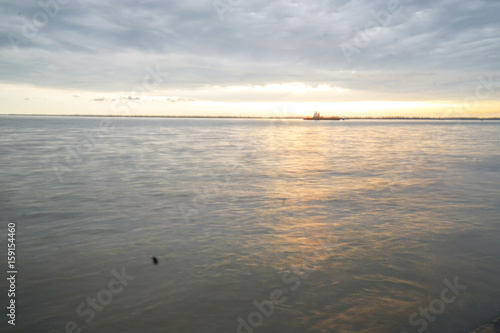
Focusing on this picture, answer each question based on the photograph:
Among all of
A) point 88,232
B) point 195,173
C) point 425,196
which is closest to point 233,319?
point 88,232

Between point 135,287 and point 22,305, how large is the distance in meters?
1.89

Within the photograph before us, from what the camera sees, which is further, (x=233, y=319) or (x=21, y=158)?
(x=21, y=158)

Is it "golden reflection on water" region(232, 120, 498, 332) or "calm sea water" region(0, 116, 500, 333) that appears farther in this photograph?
"golden reflection on water" region(232, 120, 498, 332)

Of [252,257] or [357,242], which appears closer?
[252,257]

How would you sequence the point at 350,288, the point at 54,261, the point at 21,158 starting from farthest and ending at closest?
the point at 21,158 < the point at 54,261 < the point at 350,288

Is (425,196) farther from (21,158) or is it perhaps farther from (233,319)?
(21,158)

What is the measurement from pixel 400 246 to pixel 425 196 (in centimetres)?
737

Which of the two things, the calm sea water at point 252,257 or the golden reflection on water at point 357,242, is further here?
the golden reflection on water at point 357,242

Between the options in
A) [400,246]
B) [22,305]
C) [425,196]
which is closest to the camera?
[22,305]

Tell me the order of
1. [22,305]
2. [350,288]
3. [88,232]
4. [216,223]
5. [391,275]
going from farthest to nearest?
[216,223] < [88,232] < [391,275] < [350,288] < [22,305]

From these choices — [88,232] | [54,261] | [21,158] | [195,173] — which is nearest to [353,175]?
[195,173]

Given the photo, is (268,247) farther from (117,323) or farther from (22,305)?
(22,305)

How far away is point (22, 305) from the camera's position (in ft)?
19.7

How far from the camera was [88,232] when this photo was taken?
974 cm
